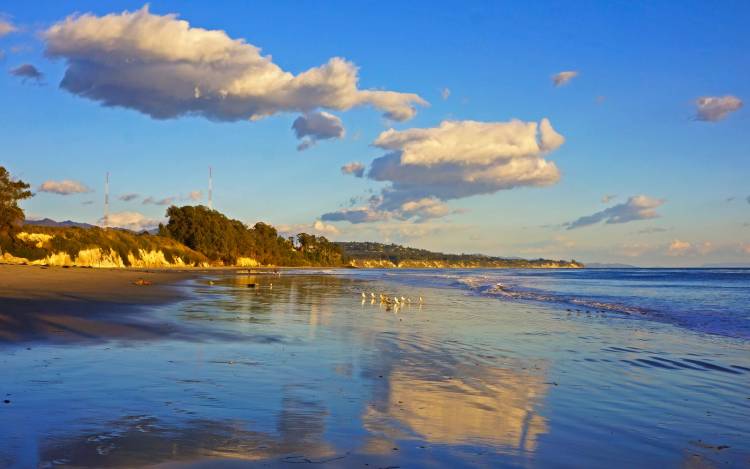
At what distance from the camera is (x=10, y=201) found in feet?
204

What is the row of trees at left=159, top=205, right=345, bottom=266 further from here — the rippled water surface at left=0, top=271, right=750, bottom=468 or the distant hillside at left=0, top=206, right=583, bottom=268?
the rippled water surface at left=0, top=271, right=750, bottom=468

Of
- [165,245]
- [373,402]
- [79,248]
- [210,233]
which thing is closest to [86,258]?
[79,248]

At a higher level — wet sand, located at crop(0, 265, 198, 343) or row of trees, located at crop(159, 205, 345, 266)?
row of trees, located at crop(159, 205, 345, 266)

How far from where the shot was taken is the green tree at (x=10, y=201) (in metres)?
61.5

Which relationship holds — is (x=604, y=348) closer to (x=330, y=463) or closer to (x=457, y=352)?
(x=457, y=352)

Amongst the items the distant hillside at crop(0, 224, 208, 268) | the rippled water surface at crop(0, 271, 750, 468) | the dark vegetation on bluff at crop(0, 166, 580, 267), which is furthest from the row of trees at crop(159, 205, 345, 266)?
the rippled water surface at crop(0, 271, 750, 468)

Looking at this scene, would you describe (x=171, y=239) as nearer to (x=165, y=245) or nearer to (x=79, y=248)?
(x=165, y=245)

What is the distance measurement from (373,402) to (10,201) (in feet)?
215

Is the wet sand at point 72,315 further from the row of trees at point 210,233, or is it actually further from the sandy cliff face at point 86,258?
the row of trees at point 210,233

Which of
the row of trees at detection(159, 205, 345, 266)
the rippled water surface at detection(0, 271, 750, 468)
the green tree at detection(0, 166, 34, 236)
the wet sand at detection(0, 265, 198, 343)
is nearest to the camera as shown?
the rippled water surface at detection(0, 271, 750, 468)

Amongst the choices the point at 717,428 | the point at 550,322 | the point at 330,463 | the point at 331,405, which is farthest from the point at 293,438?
the point at 550,322

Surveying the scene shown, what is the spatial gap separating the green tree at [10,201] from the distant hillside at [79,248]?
1291mm

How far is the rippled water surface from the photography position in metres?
6.42

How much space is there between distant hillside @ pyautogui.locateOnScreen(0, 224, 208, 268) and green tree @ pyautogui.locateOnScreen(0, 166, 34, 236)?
1291mm
